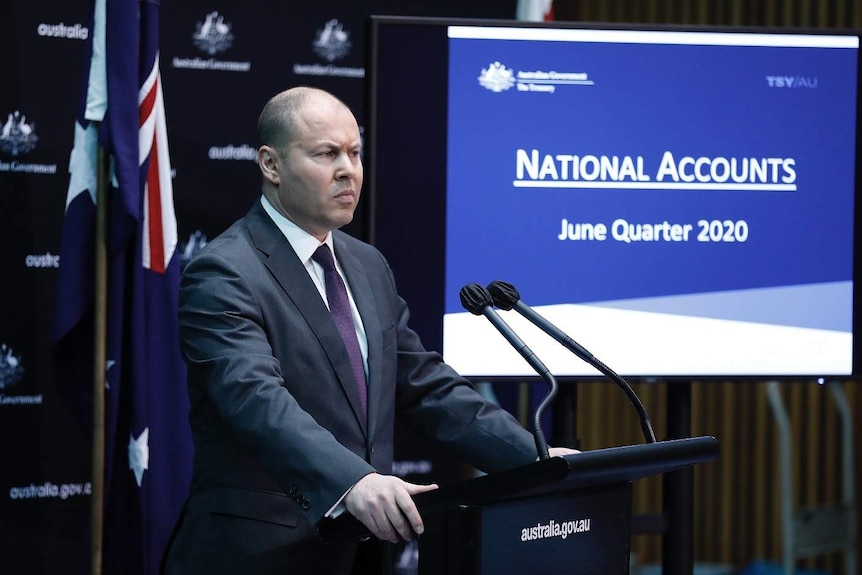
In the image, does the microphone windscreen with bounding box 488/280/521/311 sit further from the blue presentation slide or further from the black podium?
the blue presentation slide

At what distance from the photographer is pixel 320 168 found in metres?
2.54

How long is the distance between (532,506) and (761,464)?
14.0 feet

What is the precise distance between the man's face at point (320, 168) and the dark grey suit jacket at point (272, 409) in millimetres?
91

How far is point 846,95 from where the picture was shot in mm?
3574

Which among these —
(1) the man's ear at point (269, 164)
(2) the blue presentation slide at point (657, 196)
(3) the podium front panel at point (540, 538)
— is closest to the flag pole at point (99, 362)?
(2) the blue presentation slide at point (657, 196)

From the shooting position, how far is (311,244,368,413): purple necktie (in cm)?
257

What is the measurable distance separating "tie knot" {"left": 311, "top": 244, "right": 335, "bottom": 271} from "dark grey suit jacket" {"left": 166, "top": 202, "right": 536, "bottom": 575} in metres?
0.07

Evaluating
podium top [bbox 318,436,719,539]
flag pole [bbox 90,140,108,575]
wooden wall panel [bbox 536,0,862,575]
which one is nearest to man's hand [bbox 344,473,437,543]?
podium top [bbox 318,436,719,539]

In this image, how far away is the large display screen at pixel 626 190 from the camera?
3459 millimetres

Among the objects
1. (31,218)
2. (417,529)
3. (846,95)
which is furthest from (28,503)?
(846,95)

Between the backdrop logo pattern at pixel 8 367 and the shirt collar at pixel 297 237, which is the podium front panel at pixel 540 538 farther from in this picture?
the backdrop logo pattern at pixel 8 367

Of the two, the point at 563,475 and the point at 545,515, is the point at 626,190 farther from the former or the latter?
the point at 563,475

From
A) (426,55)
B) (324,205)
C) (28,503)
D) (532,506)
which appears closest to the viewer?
(532,506)

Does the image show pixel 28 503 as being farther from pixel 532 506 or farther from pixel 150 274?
pixel 532 506
